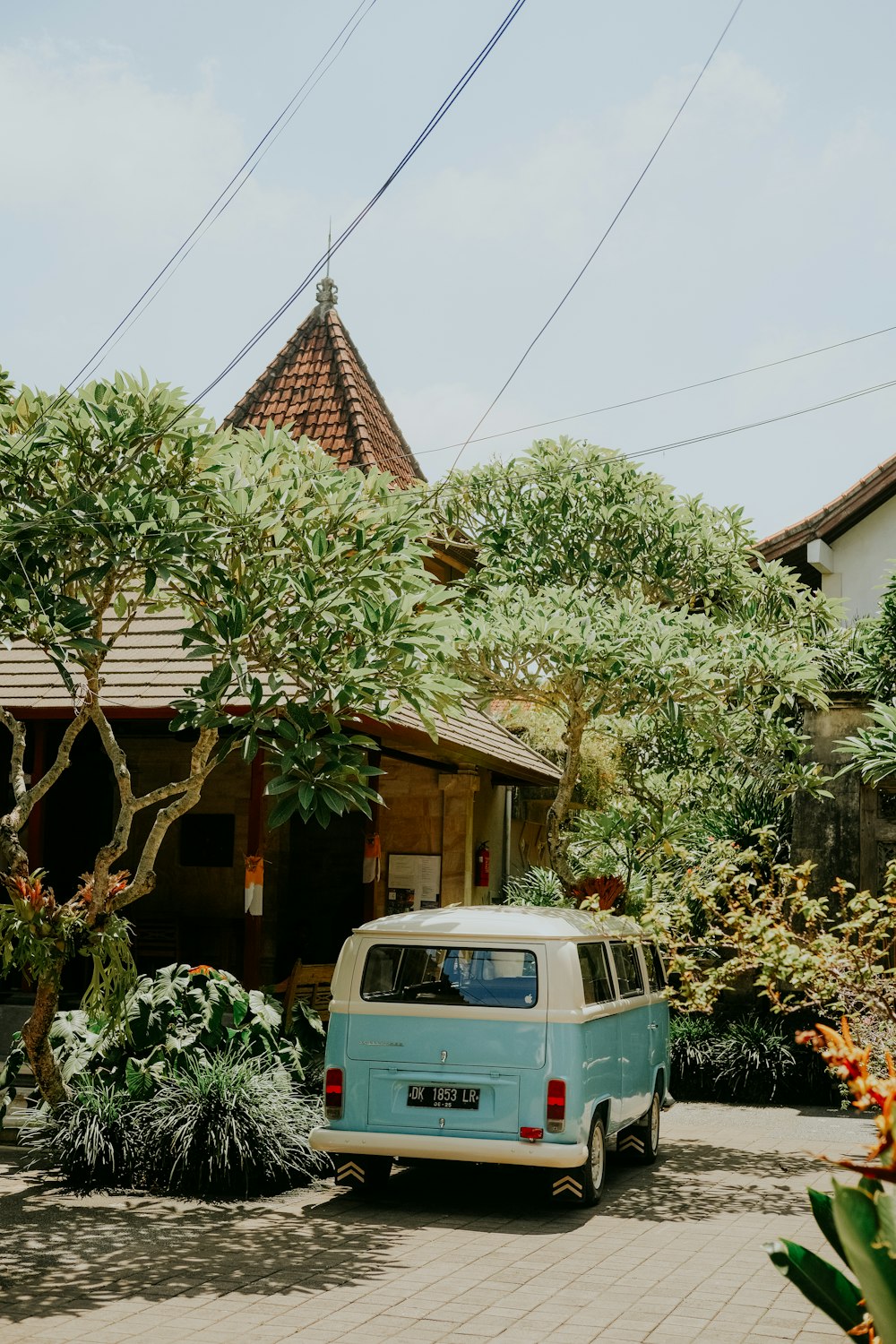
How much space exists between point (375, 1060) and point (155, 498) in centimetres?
396

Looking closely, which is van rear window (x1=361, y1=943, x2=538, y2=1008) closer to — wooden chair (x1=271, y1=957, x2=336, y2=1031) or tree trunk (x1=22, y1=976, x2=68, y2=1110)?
tree trunk (x1=22, y1=976, x2=68, y2=1110)

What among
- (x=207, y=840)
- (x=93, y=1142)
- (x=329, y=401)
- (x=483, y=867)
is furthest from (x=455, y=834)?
(x=93, y=1142)

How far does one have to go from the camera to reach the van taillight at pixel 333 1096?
954 centimetres

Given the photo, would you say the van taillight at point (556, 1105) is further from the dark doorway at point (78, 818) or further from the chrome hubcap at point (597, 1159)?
the dark doorway at point (78, 818)

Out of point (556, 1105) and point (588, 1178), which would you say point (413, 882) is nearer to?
point (588, 1178)

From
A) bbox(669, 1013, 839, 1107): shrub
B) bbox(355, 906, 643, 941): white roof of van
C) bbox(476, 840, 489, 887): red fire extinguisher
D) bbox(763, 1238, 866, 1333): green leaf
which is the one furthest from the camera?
bbox(476, 840, 489, 887): red fire extinguisher

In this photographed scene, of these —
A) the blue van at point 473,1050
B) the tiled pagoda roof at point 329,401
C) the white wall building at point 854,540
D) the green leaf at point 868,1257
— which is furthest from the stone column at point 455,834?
the green leaf at point 868,1257

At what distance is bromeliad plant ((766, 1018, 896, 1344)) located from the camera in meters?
2.79

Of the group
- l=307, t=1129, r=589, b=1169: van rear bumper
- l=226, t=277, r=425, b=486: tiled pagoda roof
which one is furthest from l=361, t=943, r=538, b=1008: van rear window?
l=226, t=277, r=425, b=486: tiled pagoda roof

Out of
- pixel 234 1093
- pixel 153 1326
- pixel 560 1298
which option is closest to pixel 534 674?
pixel 234 1093

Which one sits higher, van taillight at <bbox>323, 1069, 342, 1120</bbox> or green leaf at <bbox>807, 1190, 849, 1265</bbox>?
green leaf at <bbox>807, 1190, 849, 1265</bbox>

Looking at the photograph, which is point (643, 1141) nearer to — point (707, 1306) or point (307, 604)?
point (707, 1306)

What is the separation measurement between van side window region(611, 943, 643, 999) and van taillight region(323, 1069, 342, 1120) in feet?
7.81

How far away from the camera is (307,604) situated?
9.60m
